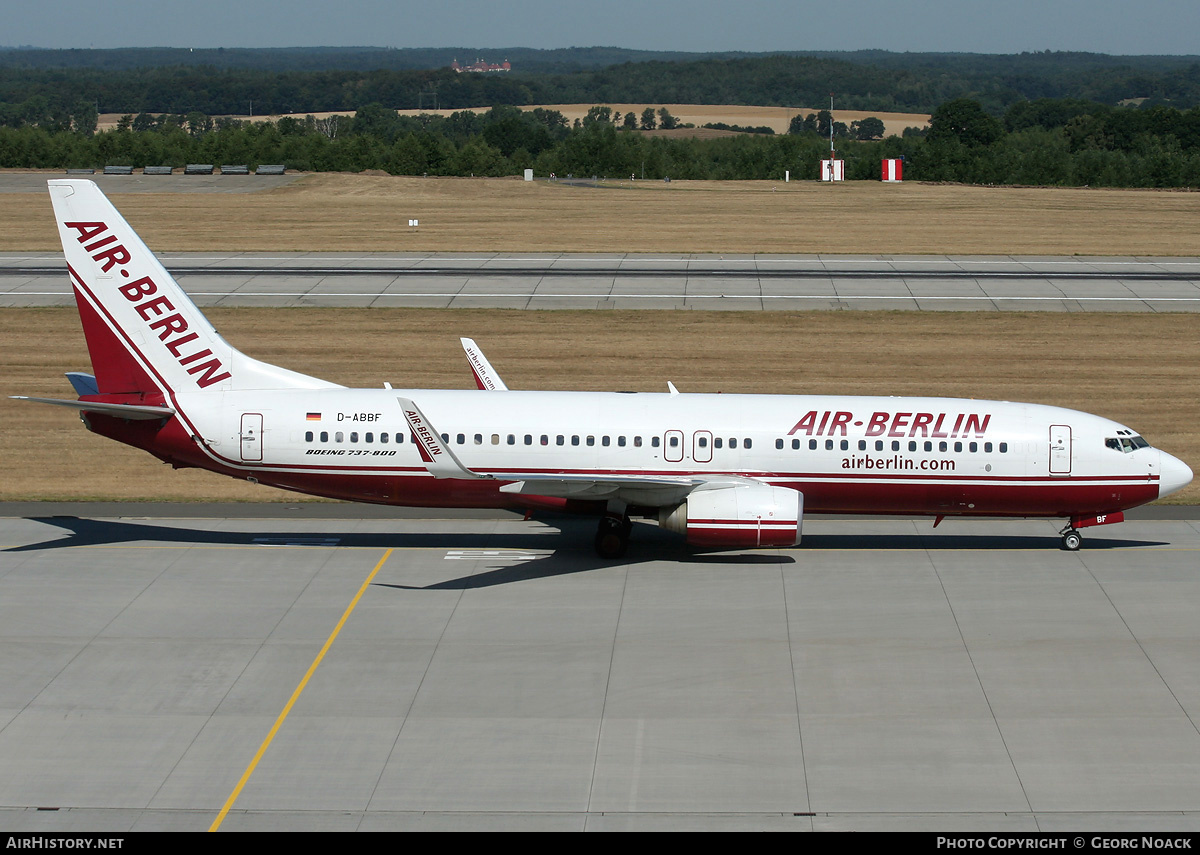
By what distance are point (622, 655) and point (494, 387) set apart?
12.1 meters

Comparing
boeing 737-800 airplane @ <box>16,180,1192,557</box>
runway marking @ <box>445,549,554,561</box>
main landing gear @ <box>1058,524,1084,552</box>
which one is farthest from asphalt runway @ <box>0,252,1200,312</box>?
runway marking @ <box>445,549,554,561</box>

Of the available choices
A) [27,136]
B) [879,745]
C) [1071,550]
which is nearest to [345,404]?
[879,745]

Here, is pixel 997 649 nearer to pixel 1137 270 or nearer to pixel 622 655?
pixel 622 655

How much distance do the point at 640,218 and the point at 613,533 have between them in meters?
64.0

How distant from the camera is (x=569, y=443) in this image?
29.8 meters

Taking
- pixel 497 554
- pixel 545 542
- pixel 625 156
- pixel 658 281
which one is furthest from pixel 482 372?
pixel 625 156

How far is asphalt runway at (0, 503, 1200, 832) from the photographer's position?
19375mm

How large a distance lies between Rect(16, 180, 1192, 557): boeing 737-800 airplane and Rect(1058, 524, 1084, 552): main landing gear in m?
0.48

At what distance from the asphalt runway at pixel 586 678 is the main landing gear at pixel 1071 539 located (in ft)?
0.67

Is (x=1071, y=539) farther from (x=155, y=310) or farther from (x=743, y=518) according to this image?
(x=155, y=310)

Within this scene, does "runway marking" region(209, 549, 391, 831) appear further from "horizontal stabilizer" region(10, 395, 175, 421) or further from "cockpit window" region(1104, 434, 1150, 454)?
"cockpit window" region(1104, 434, 1150, 454)

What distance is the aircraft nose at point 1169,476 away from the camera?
29859 millimetres

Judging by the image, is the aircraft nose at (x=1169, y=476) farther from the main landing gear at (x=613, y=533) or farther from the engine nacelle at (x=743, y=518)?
the main landing gear at (x=613, y=533)

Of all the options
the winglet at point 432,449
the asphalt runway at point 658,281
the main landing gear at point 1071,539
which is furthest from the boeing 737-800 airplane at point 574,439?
the asphalt runway at point 658,281
